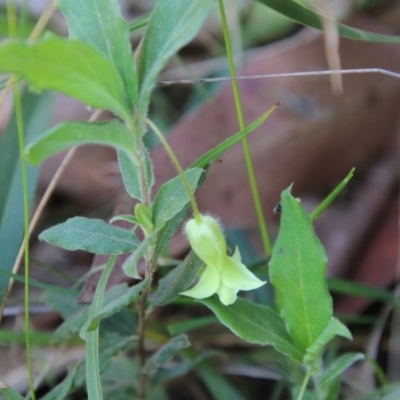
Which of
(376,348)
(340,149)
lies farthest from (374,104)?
(376,348)

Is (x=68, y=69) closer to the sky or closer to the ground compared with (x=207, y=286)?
closer to the sky

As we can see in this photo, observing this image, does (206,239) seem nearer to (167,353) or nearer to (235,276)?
(235,276)

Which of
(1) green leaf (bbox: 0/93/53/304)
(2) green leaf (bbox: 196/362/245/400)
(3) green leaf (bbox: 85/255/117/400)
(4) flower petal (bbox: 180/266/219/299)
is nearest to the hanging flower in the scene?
(4) flower petal (bbox: 180/266/219/299)

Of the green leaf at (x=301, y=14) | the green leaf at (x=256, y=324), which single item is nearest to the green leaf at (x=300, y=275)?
the green leaf at (x=256, y=324)

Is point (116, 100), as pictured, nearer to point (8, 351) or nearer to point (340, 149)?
point (8, 351)

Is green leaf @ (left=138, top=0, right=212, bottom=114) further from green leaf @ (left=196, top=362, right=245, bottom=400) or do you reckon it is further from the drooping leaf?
green leaf @ (left=196, top=362, right=245, bottom=400)

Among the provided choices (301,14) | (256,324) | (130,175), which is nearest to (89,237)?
(130,175)
